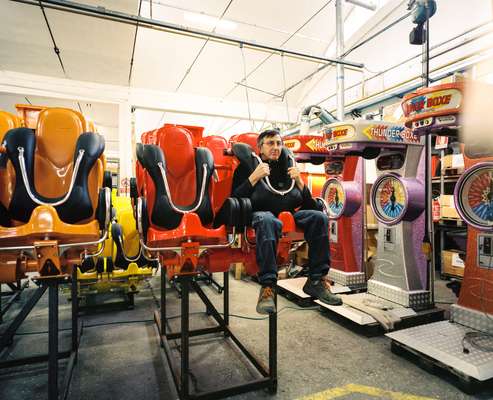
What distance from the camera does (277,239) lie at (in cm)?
204

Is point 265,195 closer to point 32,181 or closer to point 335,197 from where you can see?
point 32,181

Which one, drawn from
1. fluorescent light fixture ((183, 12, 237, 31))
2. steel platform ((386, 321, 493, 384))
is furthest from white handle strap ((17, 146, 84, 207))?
fluorescent light fixture ((183, 12, 237, 31))

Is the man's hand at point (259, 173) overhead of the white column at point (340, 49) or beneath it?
beneath

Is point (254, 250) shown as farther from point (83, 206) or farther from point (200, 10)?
point (200, 10)

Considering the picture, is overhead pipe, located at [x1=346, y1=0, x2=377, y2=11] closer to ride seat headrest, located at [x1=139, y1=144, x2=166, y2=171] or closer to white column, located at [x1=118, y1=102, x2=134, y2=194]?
white column, located at [x1=118, y1=102, x2=134, y2=194]

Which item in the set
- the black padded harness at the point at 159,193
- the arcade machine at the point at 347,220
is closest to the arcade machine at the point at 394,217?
the arcade machine at the point at 347,220

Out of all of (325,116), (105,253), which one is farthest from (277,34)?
(105,253)

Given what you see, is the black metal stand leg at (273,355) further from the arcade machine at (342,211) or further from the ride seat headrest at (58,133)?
the arcade machine at (342,211)

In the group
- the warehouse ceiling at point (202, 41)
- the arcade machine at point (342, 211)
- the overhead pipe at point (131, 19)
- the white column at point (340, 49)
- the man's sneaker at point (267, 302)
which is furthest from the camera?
the white column at point (340, 49)

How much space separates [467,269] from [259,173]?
7.08 feet

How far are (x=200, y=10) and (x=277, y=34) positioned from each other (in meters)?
1.84

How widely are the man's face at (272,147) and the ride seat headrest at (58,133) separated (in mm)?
1293

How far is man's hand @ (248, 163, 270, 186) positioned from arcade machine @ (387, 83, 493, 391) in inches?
51.6

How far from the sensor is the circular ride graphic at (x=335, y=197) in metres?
4.25
